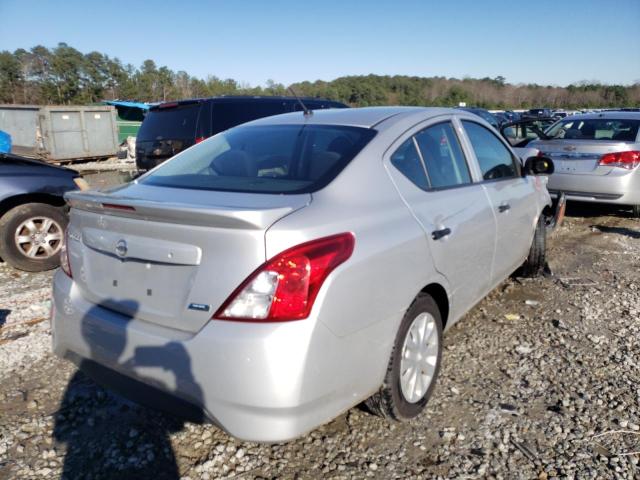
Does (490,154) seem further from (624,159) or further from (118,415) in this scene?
(624,159)

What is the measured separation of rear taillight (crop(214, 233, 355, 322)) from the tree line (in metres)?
42.5

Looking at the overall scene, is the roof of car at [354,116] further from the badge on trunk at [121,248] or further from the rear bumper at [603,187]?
the rear bumper at [603,187]

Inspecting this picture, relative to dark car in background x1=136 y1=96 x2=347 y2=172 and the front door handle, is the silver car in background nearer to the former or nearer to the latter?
dark car in background x1=136 y1=96 x2=347 y2=172

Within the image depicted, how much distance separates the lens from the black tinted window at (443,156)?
2828 millimetres

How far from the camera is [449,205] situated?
2773mm

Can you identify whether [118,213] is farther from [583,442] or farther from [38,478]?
[583,442]

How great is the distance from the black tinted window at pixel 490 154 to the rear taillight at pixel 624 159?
357cm

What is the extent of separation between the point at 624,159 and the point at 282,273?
650cm

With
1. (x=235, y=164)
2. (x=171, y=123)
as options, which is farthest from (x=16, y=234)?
(x=235, y=164)

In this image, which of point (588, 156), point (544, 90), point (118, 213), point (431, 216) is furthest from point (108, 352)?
point (544, 90)

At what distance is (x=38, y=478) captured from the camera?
2.26 meters

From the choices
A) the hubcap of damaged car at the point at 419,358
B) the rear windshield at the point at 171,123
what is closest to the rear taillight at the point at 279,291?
the hubcap of damaged car at the point at 419,358

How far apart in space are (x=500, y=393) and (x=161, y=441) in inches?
75.7

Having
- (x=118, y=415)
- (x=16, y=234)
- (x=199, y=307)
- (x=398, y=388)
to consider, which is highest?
(x=199, y=307)
